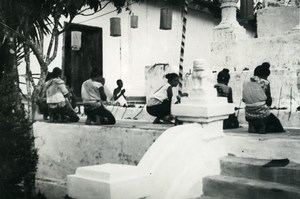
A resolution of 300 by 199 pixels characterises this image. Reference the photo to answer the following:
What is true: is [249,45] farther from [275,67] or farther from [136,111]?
[136,111]

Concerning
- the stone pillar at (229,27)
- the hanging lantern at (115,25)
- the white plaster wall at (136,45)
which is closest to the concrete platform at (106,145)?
the stone pillar at (229,27)

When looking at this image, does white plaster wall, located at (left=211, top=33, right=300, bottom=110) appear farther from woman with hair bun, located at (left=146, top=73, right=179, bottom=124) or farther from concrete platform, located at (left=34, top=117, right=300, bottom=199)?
concrete platform, located at (left=34, top=117, right=300, bottom=199)

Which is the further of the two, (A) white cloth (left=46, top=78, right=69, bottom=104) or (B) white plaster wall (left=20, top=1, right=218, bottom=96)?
(B) white plaster wall (left=20, top=1, right=218, bottom=96)

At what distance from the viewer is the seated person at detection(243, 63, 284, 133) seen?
23.5 feet

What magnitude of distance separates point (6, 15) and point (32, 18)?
39cm

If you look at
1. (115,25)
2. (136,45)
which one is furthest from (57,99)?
(136,45)

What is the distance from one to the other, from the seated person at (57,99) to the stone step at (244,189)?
15.8ft

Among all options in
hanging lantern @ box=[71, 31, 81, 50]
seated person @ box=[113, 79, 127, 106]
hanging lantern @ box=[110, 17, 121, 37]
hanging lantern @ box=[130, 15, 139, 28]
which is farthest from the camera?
hanging lantern @ box=[130, 15, 139, 28]

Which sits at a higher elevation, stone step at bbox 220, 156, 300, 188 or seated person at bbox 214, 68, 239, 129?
seated person at bbox 214, 68, 239, 129

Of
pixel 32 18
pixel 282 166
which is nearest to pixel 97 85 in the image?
pixel 32 18

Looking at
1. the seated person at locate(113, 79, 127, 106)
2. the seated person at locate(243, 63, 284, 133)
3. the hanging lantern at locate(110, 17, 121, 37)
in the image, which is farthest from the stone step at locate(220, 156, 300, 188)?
the hanging lantern at locate(110, 17, 121, 37)

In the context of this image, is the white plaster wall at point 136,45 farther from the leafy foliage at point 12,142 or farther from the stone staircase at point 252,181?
the stone staircase at point 252,181

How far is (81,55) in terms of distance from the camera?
13.7 meters

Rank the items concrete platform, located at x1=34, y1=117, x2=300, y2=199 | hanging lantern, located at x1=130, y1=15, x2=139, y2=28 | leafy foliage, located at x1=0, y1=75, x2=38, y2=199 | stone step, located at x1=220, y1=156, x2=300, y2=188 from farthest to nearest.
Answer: hanging lantern, located at x1=130, y1=15, x2=139, y2=28, leafy foliage, located at x1=0, y1=75, x2=38, y2=199, concrete platform, located at x1=34, y1=117, x2=300, y2=199, stone step, located at x1=220, y1=156, x2=300, y2=188
